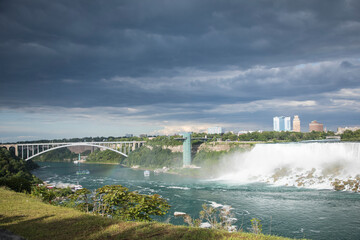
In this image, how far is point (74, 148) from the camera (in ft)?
271

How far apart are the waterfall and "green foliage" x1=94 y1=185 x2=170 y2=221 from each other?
22205 millimetres

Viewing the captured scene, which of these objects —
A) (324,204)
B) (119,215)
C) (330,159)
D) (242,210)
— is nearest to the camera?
(119,215)

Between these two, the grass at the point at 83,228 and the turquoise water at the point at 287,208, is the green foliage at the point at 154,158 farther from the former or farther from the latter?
the grass at the point at 83,228

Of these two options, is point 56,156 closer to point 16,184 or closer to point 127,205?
point 16,184

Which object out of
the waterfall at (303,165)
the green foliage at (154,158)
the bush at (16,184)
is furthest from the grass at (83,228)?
the green foliage at (154,158)

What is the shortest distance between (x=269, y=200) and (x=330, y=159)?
548 inches

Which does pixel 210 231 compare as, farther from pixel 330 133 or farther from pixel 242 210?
pixel 330 133

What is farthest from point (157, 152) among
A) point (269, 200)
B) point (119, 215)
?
point (119, 215)

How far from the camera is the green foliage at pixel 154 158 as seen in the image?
5152 centimetres

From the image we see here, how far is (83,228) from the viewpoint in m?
5.15

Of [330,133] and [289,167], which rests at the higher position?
[330,133]

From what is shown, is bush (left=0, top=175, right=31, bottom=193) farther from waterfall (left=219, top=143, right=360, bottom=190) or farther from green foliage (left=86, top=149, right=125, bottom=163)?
green foliage (left=86, top=149, right=125, bottom=163)

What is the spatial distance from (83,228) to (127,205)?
3.01m

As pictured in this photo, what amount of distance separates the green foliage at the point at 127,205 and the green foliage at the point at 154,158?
41.3 meters
